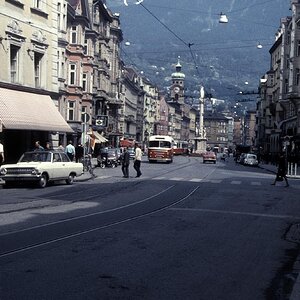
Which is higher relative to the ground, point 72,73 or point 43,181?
point 72,73

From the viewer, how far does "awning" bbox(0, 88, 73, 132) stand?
102 ft

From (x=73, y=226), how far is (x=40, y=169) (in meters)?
11.8

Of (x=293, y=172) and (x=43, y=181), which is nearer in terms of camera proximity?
(x=43, y=181)

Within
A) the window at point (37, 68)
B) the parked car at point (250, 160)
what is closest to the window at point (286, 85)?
the parked car at point (250, 160)

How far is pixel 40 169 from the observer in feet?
81.5

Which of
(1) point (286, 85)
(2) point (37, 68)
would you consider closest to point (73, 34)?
(2) point (37, 68)

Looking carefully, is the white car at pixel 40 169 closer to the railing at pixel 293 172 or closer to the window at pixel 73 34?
the railing at pixel 293 172

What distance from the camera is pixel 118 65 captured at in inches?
3637

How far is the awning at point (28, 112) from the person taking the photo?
31.0 metres

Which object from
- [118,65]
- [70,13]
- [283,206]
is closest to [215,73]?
[118,65]

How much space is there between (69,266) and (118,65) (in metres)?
84.8

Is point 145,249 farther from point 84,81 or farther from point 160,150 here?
point 84,81

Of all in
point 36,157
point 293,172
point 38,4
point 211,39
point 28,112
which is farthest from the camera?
point 211,39

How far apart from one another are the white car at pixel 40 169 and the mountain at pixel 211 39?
7514 centimetres
